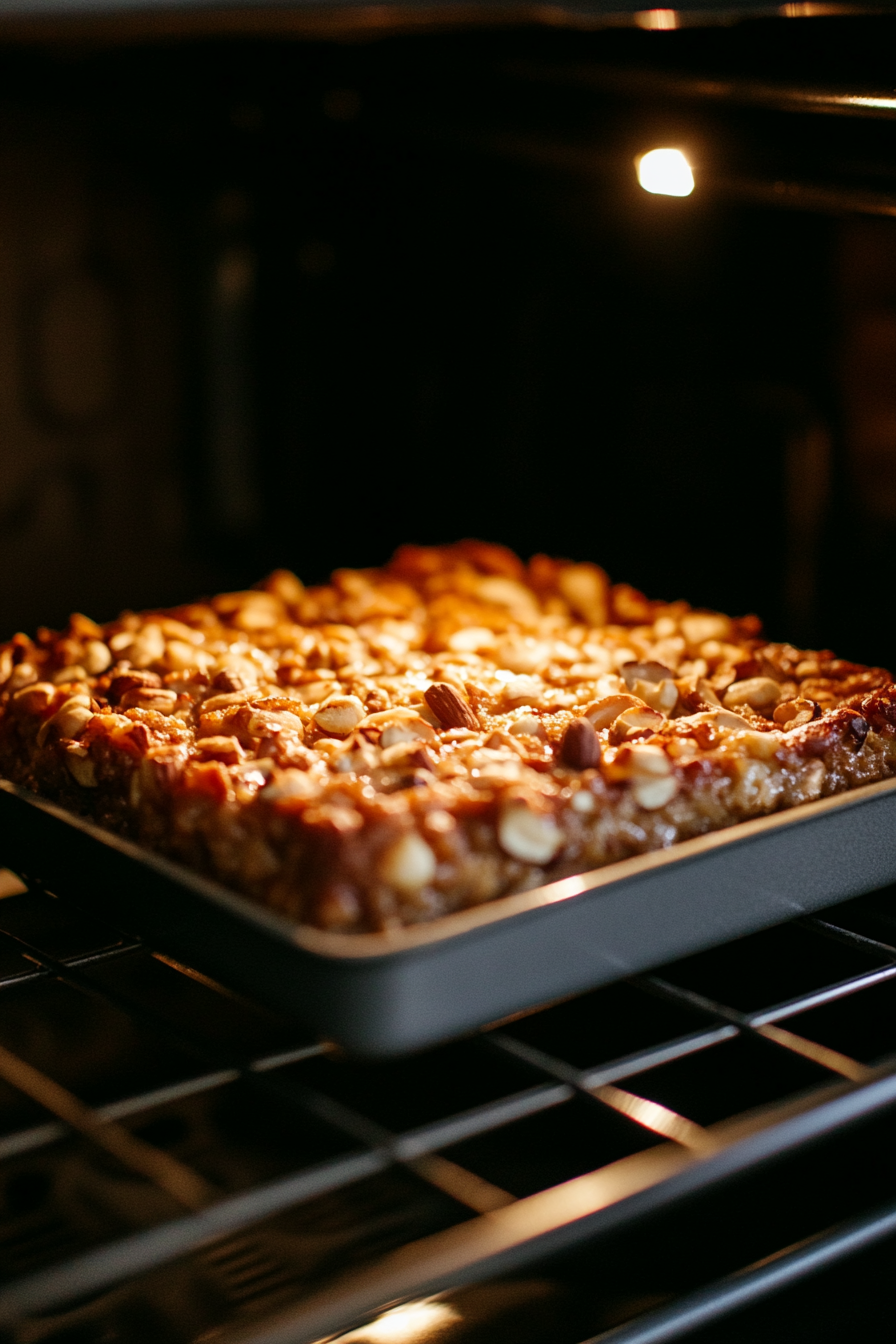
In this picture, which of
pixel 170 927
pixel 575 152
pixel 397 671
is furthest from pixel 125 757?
pixel 575 152

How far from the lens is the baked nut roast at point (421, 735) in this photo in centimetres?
89

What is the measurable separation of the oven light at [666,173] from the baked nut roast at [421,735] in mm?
417

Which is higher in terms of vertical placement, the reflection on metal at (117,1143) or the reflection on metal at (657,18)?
the reflection on metal at (657,18)

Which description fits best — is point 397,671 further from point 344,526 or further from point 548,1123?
point 344,526

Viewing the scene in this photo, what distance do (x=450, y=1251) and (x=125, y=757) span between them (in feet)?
1.61

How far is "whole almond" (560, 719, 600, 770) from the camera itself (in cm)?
99

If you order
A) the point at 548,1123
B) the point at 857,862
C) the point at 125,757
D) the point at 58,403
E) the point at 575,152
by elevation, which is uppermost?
the point at 575,152

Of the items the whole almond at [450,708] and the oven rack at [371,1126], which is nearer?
the oven rack at [371,1126]

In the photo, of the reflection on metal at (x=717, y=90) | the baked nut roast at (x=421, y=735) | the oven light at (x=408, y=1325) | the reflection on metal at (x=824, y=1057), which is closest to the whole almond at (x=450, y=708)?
the baked nut roast at (x=421, y=735)

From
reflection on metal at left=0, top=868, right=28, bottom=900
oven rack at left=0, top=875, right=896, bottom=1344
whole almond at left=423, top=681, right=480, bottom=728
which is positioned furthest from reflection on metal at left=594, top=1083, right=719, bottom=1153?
reflection on metal at left=0, top=868, right=28, bottom=900

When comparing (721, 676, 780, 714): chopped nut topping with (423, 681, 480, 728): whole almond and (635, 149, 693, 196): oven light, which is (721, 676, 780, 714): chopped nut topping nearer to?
(423, 681, 480, 728): whole almond

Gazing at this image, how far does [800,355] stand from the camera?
141cm

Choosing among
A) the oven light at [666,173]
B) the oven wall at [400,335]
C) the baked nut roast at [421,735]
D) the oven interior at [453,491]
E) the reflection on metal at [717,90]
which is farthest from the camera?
the oven wall at [400,335]

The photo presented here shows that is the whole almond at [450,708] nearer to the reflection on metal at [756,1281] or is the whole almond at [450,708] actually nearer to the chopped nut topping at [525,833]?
the chopped nut topping at [525,833]
